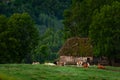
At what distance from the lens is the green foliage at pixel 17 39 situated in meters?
57.7

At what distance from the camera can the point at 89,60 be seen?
55438 millimetres

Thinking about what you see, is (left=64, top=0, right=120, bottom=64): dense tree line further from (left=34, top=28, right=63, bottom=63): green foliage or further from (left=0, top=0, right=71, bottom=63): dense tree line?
(left=34, top=28, right=63, bottom=63): green foliage

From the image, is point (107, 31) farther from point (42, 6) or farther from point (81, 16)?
point (42, 6)

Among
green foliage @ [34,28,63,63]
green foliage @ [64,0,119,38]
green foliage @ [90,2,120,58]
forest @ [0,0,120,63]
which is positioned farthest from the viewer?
green foliage @ [34,28,63,63]

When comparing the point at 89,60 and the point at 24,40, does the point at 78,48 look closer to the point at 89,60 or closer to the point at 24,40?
the point at 89,60

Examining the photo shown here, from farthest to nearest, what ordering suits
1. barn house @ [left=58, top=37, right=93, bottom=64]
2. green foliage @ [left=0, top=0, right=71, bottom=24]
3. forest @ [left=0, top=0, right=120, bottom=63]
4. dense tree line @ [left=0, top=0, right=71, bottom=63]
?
green foliage @ [left=0, top=0, right=71, bottom=24], dense tree line @ [left=0, top=0, right=71, bottom=63], barn house @ [left=58, top=37, right=93, bottom=64], forest @ [left=0, top=0, right=120, bottom=63]

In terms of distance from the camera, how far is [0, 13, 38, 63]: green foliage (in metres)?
57.7

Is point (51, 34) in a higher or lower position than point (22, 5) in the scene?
lower

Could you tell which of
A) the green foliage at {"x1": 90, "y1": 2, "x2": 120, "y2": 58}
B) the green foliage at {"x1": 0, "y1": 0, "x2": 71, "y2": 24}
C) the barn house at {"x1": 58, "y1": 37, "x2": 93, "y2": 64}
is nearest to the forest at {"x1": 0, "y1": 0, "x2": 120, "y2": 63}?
the green foliage at {"x1": 90, "y1": 2, "x2": 120, "y2": 58}

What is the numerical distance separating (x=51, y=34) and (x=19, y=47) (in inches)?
2160

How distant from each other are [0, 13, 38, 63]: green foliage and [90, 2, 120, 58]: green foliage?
10.7m

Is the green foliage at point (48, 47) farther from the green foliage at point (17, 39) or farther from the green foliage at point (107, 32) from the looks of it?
the green foliage at point (107, 32)

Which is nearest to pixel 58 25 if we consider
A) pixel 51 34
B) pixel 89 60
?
pixel 51 34

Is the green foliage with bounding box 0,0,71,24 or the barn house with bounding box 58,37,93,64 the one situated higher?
the green foliage with bounding box 0,0,71,24
